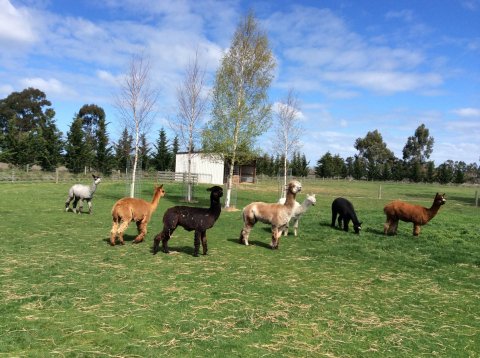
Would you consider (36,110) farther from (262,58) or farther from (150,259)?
(150,259)

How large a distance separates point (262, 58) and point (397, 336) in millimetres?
19651

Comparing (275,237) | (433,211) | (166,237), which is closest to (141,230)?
(166,237)

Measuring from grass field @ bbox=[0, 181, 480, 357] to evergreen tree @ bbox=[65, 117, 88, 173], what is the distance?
35313mm

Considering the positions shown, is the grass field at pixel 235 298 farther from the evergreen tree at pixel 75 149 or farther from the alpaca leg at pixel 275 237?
the evergreen tree at pixel 75 149

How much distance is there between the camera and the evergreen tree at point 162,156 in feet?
183

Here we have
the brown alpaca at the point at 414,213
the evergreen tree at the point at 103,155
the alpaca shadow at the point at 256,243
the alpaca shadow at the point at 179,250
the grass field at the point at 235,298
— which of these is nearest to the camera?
the grass field at the point at 235,298

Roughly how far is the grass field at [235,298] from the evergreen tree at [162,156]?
150ft

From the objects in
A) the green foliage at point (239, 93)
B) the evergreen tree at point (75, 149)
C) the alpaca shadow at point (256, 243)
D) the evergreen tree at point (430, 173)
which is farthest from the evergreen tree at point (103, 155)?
the evergreen tree at point (430, 173)

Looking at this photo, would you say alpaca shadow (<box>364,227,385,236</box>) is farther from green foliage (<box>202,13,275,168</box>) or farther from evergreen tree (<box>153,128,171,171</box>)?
evergreen tree (<box>153,128,171,171</box>)

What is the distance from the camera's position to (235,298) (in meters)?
5.84

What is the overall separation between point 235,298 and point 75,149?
139 ft

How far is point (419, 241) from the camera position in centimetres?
1139

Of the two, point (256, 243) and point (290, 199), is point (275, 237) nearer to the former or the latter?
point (256, 243)

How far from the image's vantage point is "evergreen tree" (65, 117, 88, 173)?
43469 millimetres
